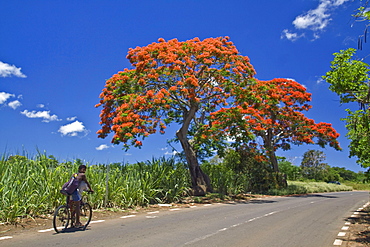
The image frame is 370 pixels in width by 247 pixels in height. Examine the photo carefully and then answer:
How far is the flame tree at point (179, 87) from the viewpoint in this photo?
15352 millimetres

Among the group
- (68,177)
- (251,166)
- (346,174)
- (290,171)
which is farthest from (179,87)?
(346,174)

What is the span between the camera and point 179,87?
16.3 m

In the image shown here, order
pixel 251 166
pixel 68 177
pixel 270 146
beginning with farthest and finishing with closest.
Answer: pixel 270 146 < pixel 251 166 < pixel 68 177

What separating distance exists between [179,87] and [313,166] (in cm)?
4696

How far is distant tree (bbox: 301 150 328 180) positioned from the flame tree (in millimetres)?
42373

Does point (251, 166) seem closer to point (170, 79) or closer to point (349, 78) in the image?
point (170, 79)

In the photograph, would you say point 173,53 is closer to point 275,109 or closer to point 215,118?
point 215,118

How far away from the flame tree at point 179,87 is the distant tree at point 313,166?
139 ft

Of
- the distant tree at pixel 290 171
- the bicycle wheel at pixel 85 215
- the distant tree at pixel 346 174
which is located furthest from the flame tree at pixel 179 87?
the distant tree at pixel 346 174

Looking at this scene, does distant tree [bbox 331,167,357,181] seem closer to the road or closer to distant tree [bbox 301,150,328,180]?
distant tree [bbox 301,150,328,180]

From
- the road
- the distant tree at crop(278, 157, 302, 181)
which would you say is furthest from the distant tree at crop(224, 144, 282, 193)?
the distant tree at crop(278, 157, 302, 181)

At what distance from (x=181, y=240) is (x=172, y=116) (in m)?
12.5

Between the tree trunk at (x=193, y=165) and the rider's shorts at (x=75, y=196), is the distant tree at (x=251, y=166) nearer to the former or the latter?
the tree trunk at (x=193, y=165)

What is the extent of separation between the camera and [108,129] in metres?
18.7
